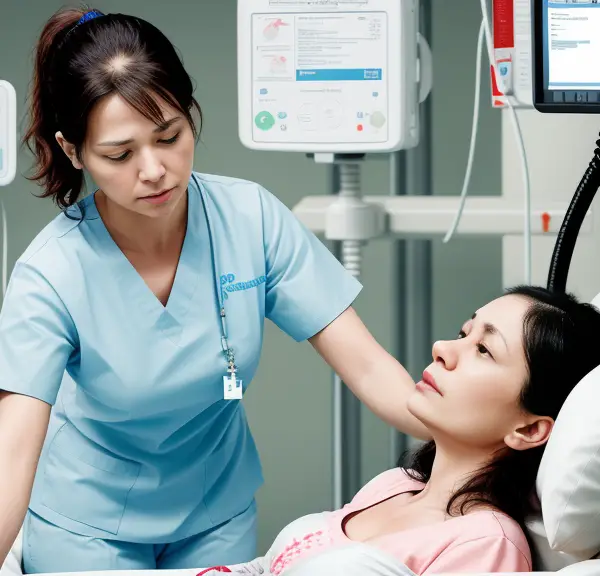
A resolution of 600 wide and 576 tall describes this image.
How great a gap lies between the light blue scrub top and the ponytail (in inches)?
1.8

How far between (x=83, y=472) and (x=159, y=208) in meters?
0.46

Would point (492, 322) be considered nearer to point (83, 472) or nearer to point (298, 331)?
point (298, 331)

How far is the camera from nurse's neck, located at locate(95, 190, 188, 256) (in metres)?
1.58

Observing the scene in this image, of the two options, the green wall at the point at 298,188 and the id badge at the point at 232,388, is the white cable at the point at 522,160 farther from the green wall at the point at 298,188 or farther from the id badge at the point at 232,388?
the green wall at the point at 298,188

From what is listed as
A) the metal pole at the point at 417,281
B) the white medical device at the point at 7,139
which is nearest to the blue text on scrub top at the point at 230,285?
the white medical device at the point at 7,139

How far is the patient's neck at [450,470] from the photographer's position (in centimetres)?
140

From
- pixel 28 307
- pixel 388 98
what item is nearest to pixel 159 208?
pixel 28 307

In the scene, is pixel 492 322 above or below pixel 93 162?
below

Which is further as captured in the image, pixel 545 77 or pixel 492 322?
pixel 545 77

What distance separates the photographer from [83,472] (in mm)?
1655

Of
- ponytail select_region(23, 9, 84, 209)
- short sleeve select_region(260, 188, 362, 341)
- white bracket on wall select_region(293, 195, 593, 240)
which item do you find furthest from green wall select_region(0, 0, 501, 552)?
ponytail select_region(23, 9, 84, 209)

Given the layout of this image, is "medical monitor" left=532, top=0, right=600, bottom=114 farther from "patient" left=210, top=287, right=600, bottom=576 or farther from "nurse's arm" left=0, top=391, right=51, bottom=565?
"nurse's arm" left=0, top=391, right=51, bottom=565

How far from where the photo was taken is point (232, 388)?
61.8 inches

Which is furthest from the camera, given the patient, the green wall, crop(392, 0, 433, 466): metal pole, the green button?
the green wall
